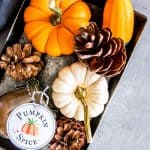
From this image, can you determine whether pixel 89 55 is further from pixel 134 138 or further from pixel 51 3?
pixel 134 138

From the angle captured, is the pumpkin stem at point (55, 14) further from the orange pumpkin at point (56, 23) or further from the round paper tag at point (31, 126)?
the round paper tag at point (31, 126)

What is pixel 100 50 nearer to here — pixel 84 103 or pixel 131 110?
pixel 84 103

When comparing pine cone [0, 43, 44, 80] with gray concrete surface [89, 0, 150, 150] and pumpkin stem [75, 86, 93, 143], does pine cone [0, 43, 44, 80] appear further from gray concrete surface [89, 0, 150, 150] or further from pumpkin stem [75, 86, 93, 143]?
gray concrete surface [89, 0, 150, 150]

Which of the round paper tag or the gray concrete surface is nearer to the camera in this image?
the round paper tag

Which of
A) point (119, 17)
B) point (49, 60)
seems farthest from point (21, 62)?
point (119, 17)

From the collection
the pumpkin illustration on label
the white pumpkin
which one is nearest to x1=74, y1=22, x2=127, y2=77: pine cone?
the white pumpkin

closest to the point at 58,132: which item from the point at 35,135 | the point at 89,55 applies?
the point at 35,135
